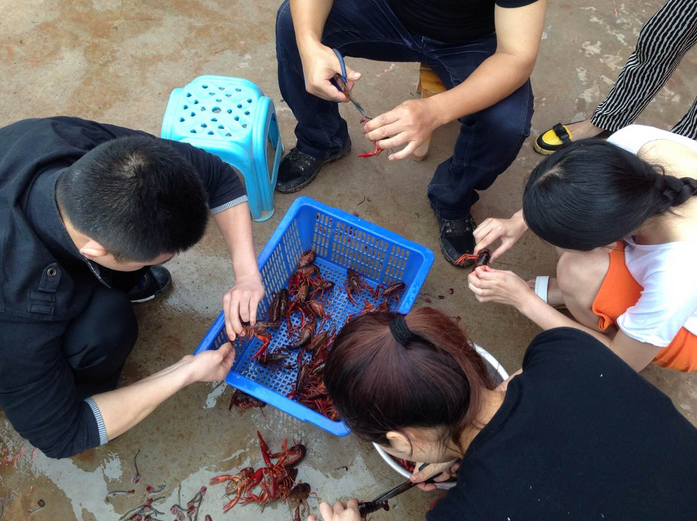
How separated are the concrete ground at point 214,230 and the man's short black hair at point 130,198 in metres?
1.40

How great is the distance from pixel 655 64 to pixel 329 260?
2.63m

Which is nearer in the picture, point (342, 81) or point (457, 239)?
point (342, 81)

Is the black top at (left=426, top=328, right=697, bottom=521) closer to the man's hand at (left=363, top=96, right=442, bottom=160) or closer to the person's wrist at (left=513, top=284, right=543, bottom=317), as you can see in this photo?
the person's wrist at (left=513, top=284, right=543, bottom=317)

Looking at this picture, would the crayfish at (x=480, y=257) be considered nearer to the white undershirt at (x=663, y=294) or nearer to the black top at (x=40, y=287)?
the white undershirt at (x=663, y=294)

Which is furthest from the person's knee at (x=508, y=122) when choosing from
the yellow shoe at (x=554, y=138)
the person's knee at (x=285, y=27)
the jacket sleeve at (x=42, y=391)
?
the jacket sleeve at (x=42, y=391)

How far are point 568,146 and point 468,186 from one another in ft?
3.26

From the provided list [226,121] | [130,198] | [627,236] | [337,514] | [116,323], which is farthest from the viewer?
[226,121]

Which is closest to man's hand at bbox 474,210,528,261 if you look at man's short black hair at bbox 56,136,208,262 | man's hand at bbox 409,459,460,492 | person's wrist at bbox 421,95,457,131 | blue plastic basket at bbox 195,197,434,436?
blue plastic basket at bbox 195,197,434,436

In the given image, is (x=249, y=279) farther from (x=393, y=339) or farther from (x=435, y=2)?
(x=435, y=2)

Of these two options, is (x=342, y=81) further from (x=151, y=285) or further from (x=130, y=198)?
(x=151, y=285)

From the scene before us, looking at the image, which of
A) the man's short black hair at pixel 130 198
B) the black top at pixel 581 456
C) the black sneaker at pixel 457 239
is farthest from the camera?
the black sneaker at pixel 457 239

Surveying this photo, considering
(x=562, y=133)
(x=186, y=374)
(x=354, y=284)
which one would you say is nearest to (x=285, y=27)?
(x=354, y=284)

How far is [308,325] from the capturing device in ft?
9.78

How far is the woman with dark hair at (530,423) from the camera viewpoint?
1402 millimetres
